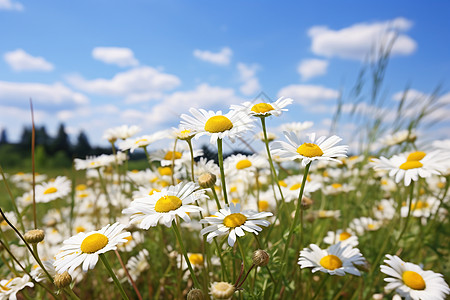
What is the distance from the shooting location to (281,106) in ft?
4.40

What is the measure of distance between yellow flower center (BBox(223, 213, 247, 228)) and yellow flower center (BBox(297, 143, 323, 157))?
1.02 ft

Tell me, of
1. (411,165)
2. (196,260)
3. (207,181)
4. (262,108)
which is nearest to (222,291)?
(207,181)

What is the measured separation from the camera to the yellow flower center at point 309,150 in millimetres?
1198

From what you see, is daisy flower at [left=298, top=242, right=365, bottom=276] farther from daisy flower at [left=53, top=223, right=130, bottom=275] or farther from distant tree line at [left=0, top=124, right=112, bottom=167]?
distant tree line at [left=0, top=124, right=112, bottom=167]

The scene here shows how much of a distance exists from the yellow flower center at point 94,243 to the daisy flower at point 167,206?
111 millimetres

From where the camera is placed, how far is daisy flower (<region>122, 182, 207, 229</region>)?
1064 mm

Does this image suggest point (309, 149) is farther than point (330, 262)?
No

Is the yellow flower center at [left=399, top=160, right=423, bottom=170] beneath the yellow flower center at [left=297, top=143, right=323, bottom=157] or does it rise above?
beneath

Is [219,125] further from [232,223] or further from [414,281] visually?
[414,281]

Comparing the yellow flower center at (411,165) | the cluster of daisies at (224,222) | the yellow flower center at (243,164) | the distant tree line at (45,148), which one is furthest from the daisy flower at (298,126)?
the distant tree line at (45,148)

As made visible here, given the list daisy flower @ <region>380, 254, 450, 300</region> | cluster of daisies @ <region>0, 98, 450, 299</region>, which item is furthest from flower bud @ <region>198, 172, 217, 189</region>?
daisy flower @ <region>380, 254, 450, 300</region>

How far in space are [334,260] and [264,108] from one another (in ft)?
2.37

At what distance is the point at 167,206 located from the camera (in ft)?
3.68

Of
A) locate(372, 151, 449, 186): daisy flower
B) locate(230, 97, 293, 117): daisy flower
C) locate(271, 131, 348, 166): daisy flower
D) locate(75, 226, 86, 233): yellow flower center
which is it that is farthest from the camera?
locate(75, 226, 86, 233): yellow flower center
